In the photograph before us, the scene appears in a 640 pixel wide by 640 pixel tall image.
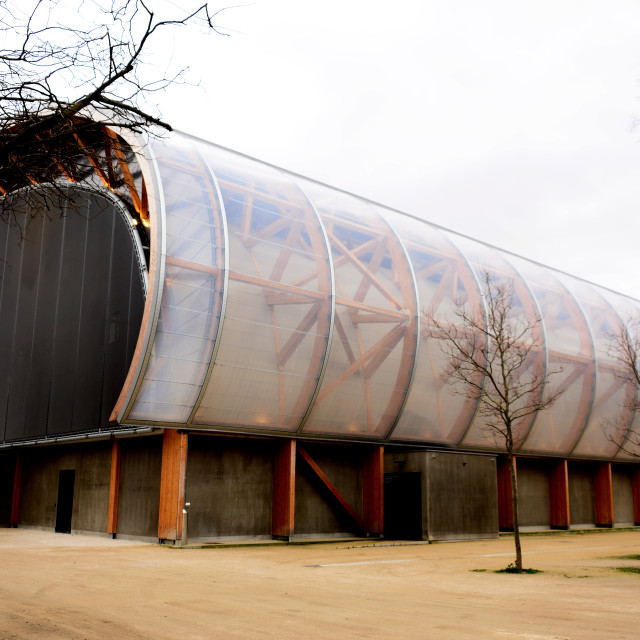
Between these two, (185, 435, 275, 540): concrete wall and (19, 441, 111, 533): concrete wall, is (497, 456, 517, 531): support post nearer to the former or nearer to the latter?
(185, 435, 275, 540): concrete wall

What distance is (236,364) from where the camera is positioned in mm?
25344

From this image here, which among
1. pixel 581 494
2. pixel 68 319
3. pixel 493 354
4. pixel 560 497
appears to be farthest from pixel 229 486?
pixel 581 494

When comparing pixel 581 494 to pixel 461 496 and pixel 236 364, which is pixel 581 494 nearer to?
pixel 461 496

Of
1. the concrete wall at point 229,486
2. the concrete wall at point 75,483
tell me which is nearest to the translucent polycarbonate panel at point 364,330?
the concrete wall at point 229,486

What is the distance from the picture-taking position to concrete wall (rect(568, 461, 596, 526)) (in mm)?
40469

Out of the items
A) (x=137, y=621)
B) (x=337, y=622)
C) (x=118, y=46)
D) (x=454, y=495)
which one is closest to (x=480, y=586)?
(x=337, y=622)

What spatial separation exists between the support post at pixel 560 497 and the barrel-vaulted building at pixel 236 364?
306 centimetres

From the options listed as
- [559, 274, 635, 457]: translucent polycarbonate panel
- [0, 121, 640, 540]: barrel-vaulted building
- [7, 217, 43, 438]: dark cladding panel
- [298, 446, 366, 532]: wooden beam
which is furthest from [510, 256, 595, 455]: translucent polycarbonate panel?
[7, 217, 43, 438]: dark cladding panel

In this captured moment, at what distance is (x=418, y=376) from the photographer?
30.4 meters

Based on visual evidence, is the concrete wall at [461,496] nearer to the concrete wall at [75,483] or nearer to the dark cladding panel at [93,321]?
the concrete wall at [75,483]

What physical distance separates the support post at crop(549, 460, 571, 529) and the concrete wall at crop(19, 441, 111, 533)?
73.2ft

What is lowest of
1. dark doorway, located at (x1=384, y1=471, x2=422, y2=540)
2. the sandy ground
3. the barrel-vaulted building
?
the sandy ground

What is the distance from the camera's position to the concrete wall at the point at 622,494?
43.2 metres

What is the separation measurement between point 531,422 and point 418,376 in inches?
326
